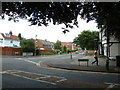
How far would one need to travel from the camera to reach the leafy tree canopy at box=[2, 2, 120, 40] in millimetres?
5932

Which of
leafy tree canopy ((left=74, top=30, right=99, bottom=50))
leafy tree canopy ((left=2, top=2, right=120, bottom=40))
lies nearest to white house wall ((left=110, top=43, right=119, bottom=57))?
leafy tree canopy ((left=2, top=2, right=120, bottom=40))

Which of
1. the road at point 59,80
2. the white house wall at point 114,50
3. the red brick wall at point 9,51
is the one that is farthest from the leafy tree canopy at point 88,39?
the road at point 59,80

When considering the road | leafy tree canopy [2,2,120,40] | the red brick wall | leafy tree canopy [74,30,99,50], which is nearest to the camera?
leafy tree canopy [2,2,120,40]

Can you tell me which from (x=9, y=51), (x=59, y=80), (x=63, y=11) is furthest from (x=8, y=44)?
(x=63, y=11)

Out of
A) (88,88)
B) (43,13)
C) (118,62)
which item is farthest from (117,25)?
(118,62)

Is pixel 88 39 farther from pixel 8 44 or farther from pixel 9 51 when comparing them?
pixel 8 44

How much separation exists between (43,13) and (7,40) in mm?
59943

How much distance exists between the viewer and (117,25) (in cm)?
626

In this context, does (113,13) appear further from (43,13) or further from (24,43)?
(24,43)

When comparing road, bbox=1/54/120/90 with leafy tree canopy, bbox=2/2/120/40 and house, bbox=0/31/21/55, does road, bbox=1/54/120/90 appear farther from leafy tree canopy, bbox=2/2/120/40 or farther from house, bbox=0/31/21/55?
house, bbox=0/31/21/55

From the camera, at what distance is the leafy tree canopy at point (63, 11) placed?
593 centimetres

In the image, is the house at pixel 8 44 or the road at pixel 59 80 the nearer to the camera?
the road at pixel 59 80

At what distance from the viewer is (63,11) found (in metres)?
6.50

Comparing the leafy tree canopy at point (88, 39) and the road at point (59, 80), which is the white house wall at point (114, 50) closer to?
the road at point (59, 80)
